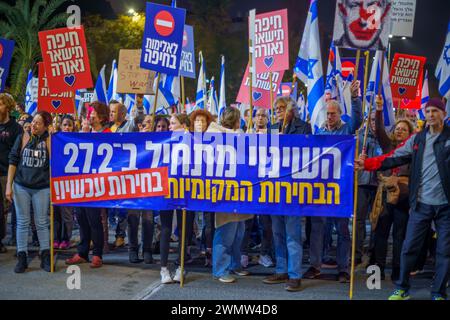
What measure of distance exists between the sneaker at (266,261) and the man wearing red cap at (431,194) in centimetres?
212

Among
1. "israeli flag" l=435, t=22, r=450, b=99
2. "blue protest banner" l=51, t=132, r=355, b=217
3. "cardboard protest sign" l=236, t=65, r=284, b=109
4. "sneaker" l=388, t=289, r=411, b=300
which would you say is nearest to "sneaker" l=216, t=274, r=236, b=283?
"blue protest banner" l=51, t=132, r=355, b=217

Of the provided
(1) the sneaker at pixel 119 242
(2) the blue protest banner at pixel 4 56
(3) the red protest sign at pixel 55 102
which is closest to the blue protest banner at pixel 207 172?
(1) the sneaker at pixel 119 242

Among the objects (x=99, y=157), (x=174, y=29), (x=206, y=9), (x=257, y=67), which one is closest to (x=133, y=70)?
(x=257, y=67)

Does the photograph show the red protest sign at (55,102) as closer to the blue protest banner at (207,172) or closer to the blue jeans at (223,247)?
the blue protest banner at (207,172)

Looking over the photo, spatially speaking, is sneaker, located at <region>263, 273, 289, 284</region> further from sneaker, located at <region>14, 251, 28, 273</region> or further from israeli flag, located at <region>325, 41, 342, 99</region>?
israeli flag, located at <region>325, 41, 342, 99</region>

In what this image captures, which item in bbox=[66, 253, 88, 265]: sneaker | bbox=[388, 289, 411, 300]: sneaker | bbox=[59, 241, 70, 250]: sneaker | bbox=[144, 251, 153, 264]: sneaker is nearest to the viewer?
bbox=[388, 289, 411, 300]: sneaker

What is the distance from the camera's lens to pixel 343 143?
6.27 m

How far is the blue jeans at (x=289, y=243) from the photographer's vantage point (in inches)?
257

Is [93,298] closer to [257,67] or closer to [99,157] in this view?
[99,157]

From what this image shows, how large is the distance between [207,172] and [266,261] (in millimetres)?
2040

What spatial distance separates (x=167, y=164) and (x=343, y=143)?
83.3 inches

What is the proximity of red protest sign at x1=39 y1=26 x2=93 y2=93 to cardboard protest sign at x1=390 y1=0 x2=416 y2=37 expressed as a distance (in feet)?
20.0

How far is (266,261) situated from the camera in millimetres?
7926

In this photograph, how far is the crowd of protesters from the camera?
19.7 ft
